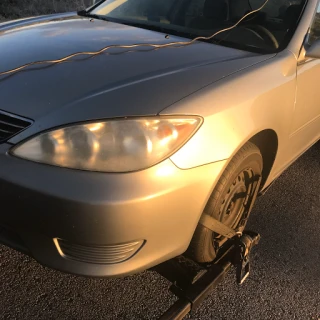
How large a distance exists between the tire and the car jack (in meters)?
0.05

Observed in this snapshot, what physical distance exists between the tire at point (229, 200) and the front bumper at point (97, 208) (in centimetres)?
20

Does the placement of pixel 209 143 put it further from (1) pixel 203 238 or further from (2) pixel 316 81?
(2) pixel 316 81

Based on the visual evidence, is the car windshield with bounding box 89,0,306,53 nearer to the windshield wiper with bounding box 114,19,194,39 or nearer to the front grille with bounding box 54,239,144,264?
the windshield wiper with bounding box 114,19,194,39

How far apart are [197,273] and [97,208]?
0.71 meters

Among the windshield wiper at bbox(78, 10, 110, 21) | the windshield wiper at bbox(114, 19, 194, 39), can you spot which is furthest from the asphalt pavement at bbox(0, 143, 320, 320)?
the windshield wiper at bbox(78, 10, 110, 21)

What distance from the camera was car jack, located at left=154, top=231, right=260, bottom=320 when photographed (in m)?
1.93

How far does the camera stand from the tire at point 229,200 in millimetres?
1958

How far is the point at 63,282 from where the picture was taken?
7.43 feet

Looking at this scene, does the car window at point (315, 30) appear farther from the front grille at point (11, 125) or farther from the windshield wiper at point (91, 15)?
the front grille at point (11, 125)

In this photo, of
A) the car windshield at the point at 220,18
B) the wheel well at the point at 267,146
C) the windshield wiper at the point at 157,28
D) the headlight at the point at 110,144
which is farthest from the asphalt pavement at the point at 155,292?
the windshield wiper at the point at 157,28

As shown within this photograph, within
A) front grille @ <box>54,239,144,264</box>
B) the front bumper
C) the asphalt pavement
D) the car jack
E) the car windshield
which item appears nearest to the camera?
the front bumper

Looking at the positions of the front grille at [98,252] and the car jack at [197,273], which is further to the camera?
the car jack at [197,273]

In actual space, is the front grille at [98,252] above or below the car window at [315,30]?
below

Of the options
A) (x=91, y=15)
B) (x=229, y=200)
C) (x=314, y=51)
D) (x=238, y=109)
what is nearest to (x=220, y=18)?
(x=314, y=51)
